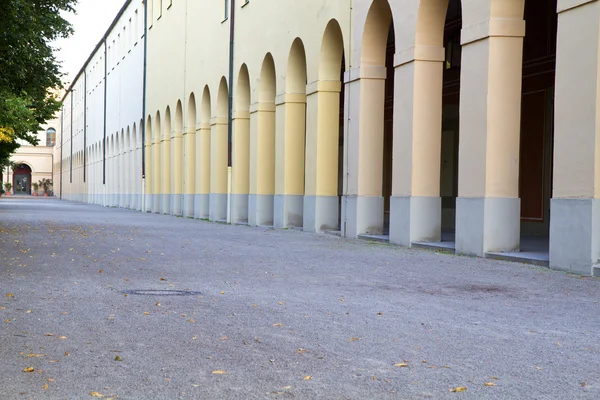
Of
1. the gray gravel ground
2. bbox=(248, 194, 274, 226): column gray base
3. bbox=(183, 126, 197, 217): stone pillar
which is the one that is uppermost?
bbox=(183, 126, 197, 217): stone pillar

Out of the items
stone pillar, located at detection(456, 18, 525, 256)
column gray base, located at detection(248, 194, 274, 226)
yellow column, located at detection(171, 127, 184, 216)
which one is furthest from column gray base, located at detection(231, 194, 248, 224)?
stone pillar, located at detection(456, 18, 525, 256)

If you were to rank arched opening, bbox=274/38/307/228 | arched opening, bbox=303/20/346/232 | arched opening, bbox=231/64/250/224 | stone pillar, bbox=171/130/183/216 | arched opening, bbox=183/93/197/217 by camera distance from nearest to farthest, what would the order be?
arched opening, bbox=303/20/346/232 → arched opening, bbox=274/38/307/228 → arched opening, bbox=231/64/250/224 → arched opening, bbox=183/93/197/217 → stone pillar, bbox=171/130/183/216

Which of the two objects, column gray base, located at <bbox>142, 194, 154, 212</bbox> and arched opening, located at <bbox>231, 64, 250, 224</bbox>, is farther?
column gray base, located at <bbox>142, 194, 154, 212</bbox>

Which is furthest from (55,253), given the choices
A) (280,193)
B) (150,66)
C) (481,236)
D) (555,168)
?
(150,66)

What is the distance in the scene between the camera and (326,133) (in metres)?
22.8

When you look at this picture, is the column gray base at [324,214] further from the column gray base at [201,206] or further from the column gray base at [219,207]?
the column gray base at [201,206]

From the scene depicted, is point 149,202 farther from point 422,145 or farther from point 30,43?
point 422,145

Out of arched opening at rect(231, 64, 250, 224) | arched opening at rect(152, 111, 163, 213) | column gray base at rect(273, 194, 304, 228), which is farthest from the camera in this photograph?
arched opening at rect(152, 111, 163, 213)

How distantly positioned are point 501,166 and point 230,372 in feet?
33.1

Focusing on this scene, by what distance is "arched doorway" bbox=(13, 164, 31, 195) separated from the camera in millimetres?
123188

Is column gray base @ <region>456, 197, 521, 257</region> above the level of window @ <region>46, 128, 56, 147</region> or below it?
below

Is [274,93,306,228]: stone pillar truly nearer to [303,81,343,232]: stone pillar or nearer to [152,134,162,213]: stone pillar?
[303,81,343,232]: stone pillar

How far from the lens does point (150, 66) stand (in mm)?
48938

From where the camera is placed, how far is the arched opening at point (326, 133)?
2269cm
